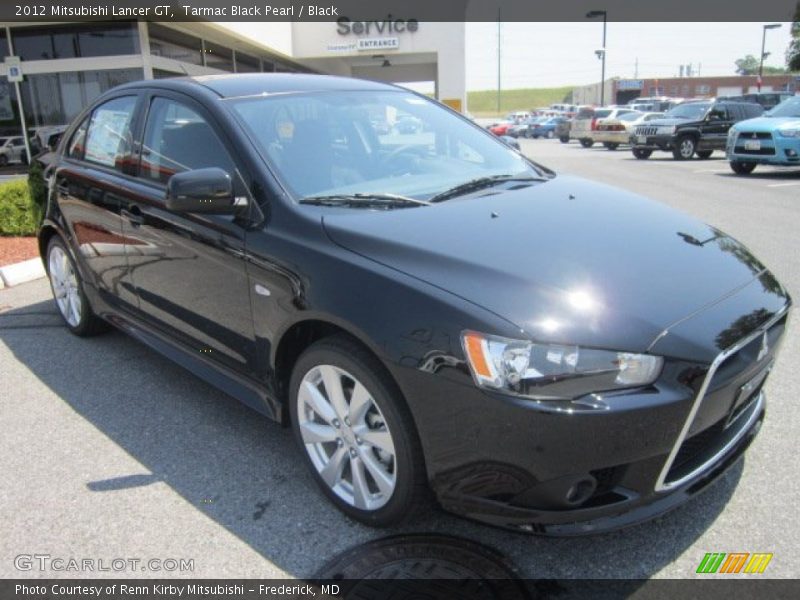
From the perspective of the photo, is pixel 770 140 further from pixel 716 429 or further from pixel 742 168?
pixel 716 429

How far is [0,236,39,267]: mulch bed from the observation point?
7.20 meters

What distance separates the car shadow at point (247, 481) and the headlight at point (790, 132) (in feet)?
42.4

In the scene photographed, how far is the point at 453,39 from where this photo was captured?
28.0 metres

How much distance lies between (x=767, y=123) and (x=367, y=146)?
531 inches

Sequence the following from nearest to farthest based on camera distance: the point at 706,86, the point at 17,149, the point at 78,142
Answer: the point at 78,142
the point at 17,149
the point at 706,86

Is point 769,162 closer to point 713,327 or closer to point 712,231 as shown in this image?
point 712,231

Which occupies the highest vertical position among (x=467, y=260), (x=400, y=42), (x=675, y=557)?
(x=400, y=42)

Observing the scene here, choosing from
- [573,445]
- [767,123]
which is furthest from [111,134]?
[767,123]

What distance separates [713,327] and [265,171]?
1.89 metres

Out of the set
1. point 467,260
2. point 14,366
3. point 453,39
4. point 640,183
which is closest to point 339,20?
point 453,39

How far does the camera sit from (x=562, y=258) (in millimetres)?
2463

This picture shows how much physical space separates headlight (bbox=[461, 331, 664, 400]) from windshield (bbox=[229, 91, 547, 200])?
1.15 meters

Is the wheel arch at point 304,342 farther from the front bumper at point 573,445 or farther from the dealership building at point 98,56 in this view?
the dealership building at point 98,56

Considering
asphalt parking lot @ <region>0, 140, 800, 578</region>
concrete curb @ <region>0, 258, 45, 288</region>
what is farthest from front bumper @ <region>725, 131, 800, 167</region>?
concrete curb @ <region>0, 258, 45, 288</region>
